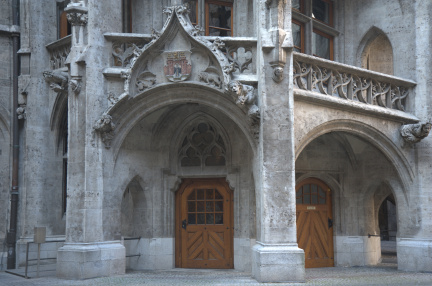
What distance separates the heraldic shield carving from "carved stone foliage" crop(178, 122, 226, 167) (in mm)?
2246

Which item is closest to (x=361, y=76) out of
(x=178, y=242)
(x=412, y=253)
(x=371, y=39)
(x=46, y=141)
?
(x=371, y=39)

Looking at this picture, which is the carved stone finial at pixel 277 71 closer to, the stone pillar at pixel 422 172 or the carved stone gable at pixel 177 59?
the carved stone gable at pixel 177 59

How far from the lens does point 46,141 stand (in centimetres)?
1538

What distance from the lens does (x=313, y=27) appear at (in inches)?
624

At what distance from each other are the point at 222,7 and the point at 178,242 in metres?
5.73

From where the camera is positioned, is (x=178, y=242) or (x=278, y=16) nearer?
(x=278, y=16)

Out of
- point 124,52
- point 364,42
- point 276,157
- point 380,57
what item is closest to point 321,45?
point 364,42

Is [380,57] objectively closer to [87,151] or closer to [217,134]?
[217,134]

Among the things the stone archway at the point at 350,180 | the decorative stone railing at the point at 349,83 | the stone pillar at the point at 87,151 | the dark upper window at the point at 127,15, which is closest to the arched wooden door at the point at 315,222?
the stone archway at the point at 350,180

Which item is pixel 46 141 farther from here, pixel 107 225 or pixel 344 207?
pixel 344 207

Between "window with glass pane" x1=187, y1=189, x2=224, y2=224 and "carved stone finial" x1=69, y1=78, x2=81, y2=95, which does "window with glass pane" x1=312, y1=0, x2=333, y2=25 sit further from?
"carved stone finial" x1=69, y1=78, x2=81, y2=95

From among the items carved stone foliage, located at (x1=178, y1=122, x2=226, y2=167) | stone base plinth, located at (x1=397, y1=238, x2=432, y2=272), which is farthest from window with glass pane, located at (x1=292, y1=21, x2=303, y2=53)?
stone base plinth, located at (x1=397, y1=238, x2=432, y2=272)

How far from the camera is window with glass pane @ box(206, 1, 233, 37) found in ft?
46.2

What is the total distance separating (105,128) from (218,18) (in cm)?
393
